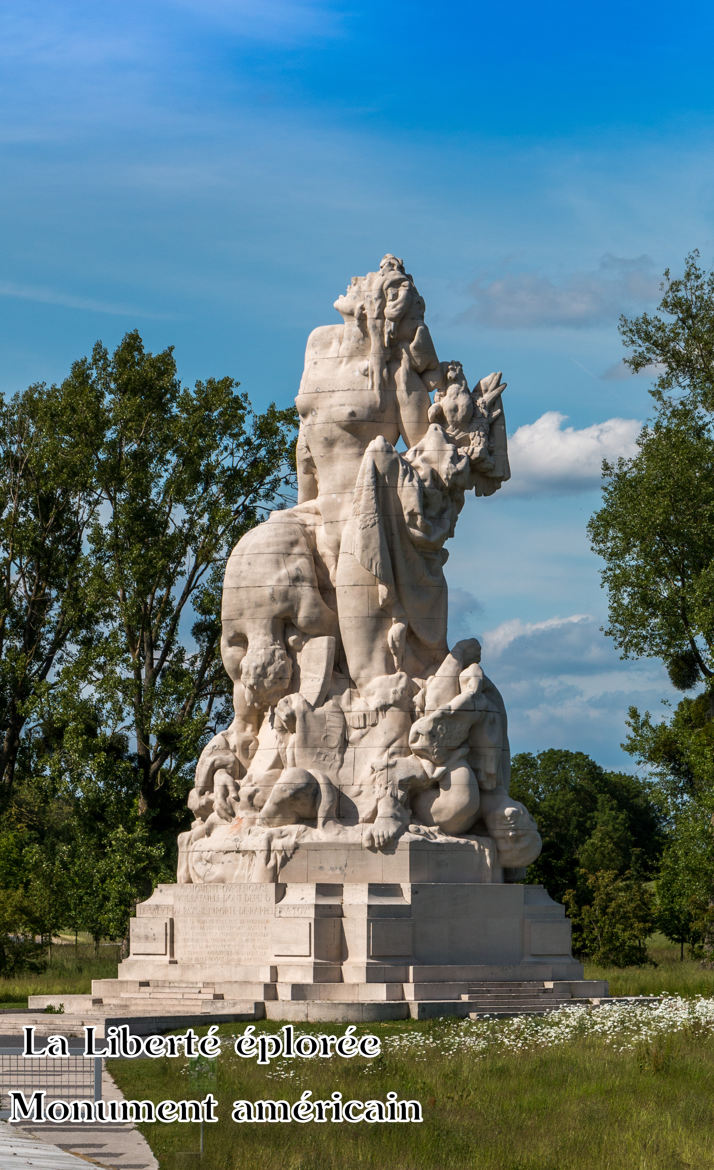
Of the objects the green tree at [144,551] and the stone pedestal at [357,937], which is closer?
the stone pedestal at [357,937]

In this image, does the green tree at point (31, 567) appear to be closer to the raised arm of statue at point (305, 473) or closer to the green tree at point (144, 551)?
the green tree at point (144, 551)

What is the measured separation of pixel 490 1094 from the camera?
1686cm

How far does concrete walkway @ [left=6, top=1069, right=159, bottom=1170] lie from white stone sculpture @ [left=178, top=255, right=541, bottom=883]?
8.82 metres

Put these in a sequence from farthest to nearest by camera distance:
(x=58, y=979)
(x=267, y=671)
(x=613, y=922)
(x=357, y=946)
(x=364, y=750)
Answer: (x=613, y=922)
(x=58, y=979)
(x=267, y=671)
(x=364, y=750)
(x=357, y=946)

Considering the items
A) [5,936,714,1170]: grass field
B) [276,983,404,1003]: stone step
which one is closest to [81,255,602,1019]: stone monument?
[276,983,404,1003]: stone step

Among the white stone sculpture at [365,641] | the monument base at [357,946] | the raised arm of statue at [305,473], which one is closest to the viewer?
the monument base at [357,946]

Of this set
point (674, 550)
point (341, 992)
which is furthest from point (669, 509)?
point (341, 992)

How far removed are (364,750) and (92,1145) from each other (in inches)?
423

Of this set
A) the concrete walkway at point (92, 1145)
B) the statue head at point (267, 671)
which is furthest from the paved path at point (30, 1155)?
the statue head at point (267, 671)

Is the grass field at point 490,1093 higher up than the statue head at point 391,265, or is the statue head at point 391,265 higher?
the statue head at point 391,265

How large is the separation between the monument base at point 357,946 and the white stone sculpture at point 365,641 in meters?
0.35

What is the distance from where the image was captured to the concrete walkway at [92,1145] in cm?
1291

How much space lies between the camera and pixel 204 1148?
14406mm

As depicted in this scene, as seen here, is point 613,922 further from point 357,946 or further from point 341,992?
point 341,992
